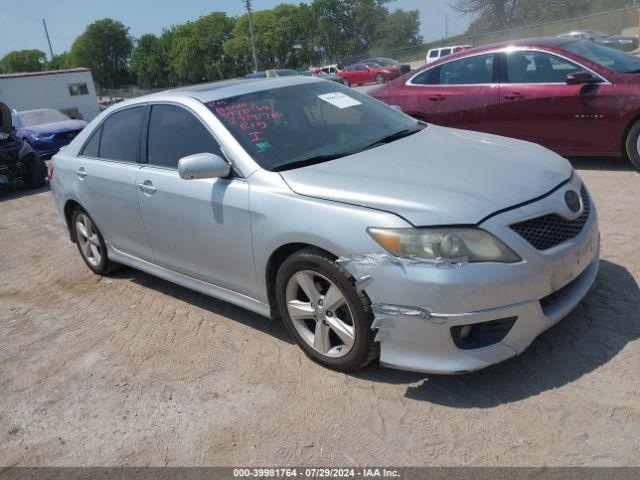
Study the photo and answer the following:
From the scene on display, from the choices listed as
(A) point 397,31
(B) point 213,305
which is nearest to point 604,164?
(B) point 213,305

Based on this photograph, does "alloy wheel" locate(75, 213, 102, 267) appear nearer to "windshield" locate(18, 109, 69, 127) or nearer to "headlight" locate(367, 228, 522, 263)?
"headlight" locate(367, 228, 522, 263)

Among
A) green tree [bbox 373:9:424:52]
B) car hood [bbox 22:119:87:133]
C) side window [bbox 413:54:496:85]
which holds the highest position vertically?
green tree [bbox 373:9:424:52]

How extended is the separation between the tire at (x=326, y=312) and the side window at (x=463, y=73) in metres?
4.90

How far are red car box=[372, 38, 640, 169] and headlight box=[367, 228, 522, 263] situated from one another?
432cm

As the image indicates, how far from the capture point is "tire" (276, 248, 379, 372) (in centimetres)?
290

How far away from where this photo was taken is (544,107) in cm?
651

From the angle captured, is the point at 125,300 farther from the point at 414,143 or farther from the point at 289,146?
the point at 414,143

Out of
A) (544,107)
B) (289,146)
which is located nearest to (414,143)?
(289,146)

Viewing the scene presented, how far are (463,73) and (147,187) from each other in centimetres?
473

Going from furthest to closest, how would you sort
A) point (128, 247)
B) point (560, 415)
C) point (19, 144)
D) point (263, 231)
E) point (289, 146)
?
1. point (19, 144)
2. point (128, 247)
3. point (289, 146)
4. point (263, 231)
5. point (560, 415)

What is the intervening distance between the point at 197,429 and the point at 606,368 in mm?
2103

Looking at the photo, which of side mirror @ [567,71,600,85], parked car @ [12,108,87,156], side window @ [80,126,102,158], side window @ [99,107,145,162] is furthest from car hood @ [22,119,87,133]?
side mirror @ [567,71,600,85]

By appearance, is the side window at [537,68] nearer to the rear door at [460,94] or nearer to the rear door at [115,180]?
the rear door at [460,94]

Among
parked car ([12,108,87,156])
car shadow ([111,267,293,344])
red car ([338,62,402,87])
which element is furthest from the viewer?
red car ([338,62,402,87])
